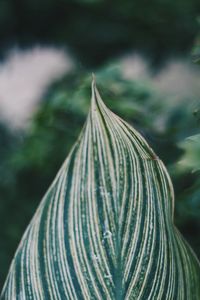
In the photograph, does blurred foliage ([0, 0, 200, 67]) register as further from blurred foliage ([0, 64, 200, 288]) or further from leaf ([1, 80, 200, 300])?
leaf ([1, 80, 200, 300])

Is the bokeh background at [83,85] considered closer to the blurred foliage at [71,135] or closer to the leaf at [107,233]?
the blurred foliage at [71,135]

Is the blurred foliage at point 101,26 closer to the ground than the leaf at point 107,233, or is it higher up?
higher up

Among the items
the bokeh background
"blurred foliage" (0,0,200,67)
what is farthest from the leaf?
"blurred foliage" (0,0,200,67)

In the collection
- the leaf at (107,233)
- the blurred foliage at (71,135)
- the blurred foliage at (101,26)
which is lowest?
the leaf at (107,233)

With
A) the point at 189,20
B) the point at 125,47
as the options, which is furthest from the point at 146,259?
the point at 125,47

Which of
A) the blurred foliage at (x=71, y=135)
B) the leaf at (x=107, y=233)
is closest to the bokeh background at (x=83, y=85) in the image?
the blurred foliage at (x=71, y=135)

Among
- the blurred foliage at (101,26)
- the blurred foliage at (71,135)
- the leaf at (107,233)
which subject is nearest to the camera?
the leaf at (107,233)

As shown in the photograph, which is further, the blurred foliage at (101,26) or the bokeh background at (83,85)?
the blurred foliage at (101,26)
